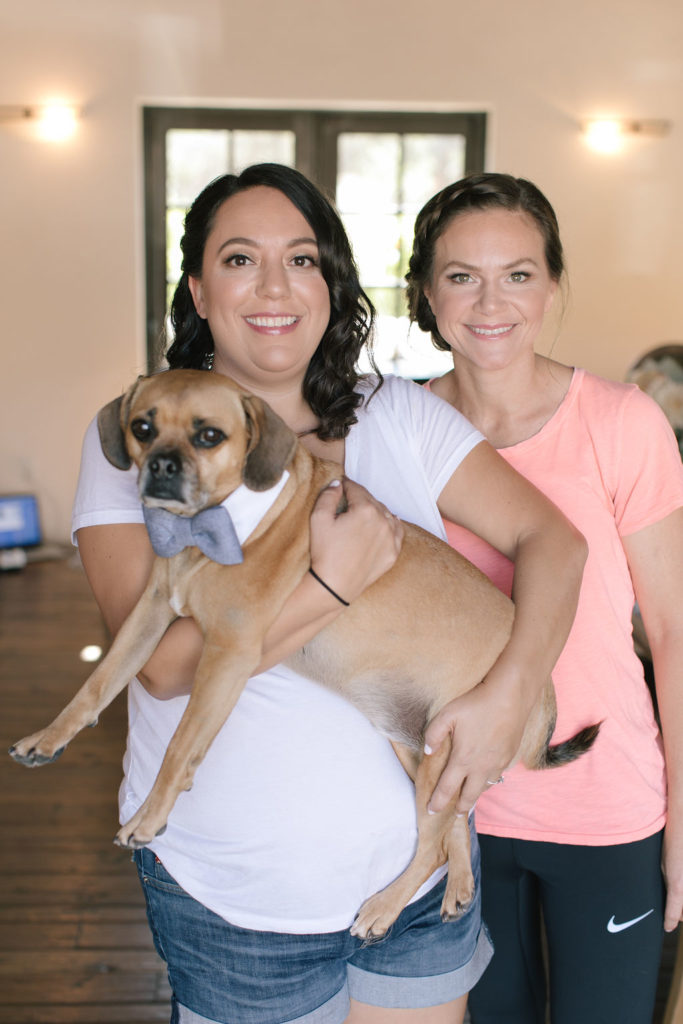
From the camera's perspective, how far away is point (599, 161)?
22.2 ft

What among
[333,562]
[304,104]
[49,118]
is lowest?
[333,562]

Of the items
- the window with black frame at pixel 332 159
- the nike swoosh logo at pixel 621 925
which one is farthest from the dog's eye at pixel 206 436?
the window with black frame at pixel 332 159

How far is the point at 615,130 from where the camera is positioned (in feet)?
22.1

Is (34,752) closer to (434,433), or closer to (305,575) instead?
(305,575)

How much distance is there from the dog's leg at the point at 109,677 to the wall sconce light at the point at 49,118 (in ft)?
21.1

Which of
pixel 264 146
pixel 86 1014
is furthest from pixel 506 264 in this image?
pixel 264 146

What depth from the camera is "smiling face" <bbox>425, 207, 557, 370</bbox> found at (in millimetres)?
1636

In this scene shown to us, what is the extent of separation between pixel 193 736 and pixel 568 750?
2.28ft

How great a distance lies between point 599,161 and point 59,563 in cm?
526

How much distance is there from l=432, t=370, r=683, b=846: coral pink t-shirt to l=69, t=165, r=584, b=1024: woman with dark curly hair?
0.57ft

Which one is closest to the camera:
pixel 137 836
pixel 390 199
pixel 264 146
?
pixel 137 836

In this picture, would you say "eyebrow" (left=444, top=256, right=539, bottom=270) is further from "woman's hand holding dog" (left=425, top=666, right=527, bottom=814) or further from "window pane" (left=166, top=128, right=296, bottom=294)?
"window pane" (left=166, top=128, right=296, bottom=294)

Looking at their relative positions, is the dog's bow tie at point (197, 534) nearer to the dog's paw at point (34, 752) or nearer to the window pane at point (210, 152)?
the dog's paw at point (34, 752)

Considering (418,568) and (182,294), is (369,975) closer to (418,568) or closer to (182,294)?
(418,568)
